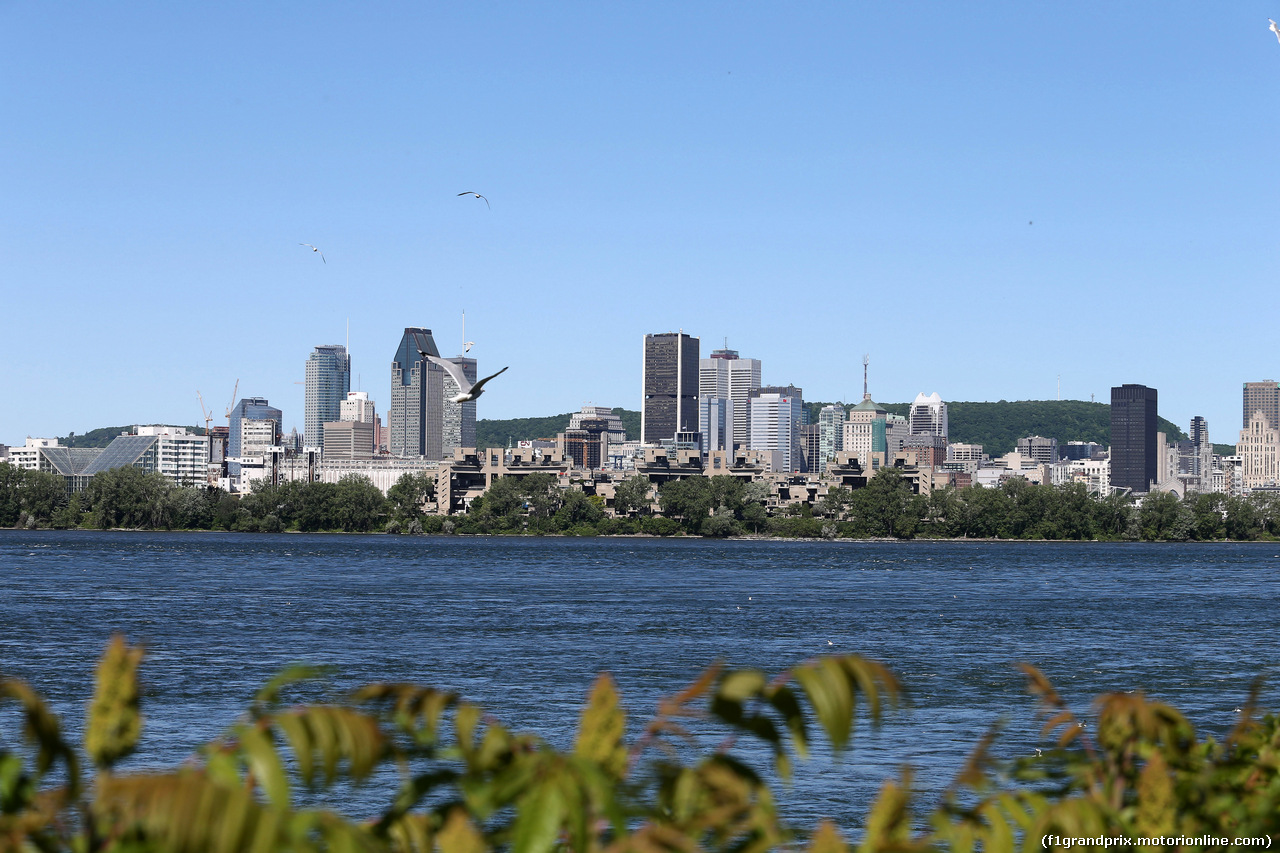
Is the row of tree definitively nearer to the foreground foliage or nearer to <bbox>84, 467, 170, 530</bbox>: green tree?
<bbox>84, 467, 170, 530</bbox>: green tree

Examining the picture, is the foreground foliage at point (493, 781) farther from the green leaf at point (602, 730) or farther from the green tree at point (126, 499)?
the green tree at point (126, 499)

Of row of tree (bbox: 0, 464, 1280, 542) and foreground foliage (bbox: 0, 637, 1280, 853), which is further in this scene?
row of tree (bbox: 0, 464, 1280, 542)

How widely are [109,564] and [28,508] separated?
295 feet

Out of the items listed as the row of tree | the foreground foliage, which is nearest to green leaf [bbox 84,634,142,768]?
the foreground foliage

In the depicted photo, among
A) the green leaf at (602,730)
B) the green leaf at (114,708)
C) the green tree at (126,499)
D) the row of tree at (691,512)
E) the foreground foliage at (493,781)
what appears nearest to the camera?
the foreground foliage at (493,781)

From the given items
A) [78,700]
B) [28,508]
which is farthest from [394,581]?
[28,508]

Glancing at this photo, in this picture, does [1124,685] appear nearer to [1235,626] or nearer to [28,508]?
[1235,626]

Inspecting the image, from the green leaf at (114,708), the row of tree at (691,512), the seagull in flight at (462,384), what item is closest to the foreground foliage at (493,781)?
the green leaf at (114,708)

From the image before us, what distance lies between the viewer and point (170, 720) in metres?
30.1

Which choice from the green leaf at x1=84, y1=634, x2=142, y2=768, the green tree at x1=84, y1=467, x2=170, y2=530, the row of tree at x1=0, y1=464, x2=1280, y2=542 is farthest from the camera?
the row of tree at x1=0, y1=464, x2=1280, y2=542

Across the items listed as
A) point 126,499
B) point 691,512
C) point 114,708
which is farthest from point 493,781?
point 691,512

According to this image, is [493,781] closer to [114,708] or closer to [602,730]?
[602,730]

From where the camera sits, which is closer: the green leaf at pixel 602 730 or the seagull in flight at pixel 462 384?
the green leaf at pixel 602 730

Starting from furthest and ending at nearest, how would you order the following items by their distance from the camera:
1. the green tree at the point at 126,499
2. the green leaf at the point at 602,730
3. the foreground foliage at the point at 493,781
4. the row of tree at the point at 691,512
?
1. the row of tree at the point at 691,512
2. the green tree at the point at 126,499
3. the green leaf at the point at 602,730
4. the foreground foliage at the point at 493,781
